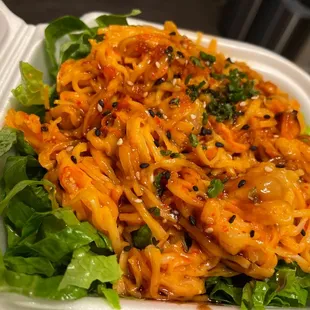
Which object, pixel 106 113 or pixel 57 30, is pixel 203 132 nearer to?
pixel 106 113

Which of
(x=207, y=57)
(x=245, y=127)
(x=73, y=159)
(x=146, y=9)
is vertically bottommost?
(x=146, y=9)

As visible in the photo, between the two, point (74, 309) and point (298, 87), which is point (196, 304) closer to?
point (74, 309)

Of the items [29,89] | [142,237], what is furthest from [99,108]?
[142,237]

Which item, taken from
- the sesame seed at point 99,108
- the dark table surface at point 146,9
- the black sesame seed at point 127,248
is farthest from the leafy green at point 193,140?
the dark table surface at point 146,9

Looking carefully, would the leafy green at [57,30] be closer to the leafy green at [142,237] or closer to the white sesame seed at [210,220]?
the leafy green at [142,237]

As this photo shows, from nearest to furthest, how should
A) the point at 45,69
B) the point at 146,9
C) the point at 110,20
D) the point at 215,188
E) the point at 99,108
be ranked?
the point at 215,188
the point at 99,108
the point at 45,69
the point at 110,20
the point at 146,9

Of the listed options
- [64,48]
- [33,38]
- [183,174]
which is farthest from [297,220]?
[33,38]
